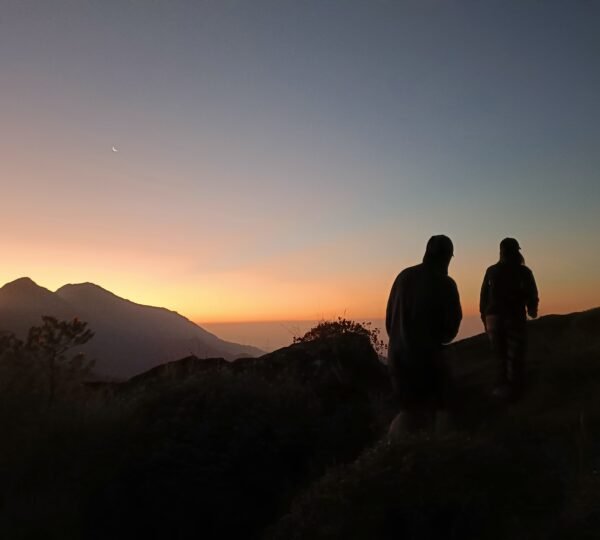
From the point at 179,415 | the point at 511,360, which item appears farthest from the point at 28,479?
the point at 511,360

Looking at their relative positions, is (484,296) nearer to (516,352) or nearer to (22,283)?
(516,352)

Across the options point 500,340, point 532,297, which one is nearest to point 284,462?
point 500,340

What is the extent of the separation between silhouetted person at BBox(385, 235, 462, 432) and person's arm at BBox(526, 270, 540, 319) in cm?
359

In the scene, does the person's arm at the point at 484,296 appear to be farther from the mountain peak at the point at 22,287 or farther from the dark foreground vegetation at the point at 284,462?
the mountain peak at the point at 22,287

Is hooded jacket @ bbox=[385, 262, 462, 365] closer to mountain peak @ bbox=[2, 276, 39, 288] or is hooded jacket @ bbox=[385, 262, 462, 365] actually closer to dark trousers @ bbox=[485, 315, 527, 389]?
dark trousers @ bbox=[485, 315, 527, 389]

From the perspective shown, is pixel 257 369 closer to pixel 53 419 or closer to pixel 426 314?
pixel 53 419

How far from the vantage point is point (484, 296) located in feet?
37.6

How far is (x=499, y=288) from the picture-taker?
11047 mm

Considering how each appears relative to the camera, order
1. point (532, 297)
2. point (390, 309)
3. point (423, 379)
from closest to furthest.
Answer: point (423, 379) → point (390, 309) → point (532, 297)

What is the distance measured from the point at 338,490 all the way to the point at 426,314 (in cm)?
252

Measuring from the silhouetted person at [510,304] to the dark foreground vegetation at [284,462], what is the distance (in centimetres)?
69

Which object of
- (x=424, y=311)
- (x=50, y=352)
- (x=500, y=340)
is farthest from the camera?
(x=50, y=352)

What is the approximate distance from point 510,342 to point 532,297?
0.81 meters

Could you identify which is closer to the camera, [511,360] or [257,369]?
[511,360]
